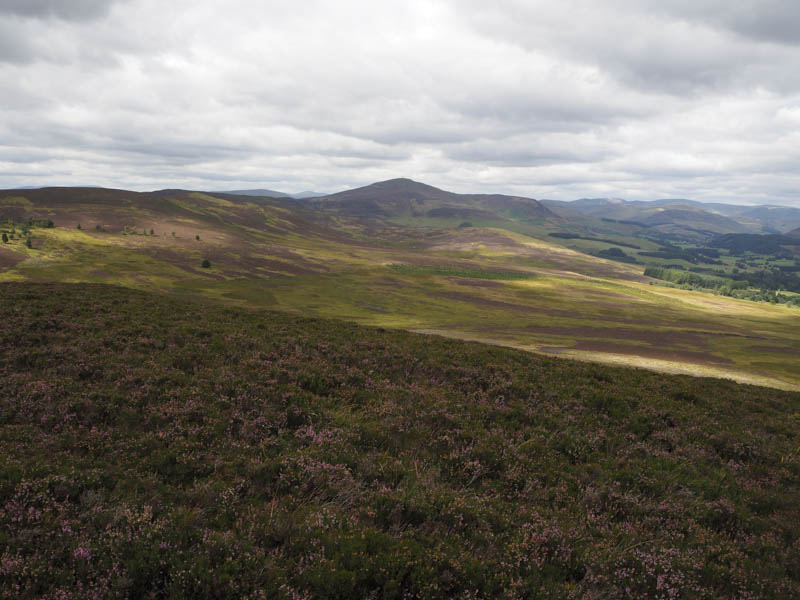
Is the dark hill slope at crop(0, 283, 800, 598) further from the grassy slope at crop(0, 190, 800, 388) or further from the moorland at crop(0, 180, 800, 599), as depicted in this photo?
the grassy slope at crop(0, 190, 800, 388)

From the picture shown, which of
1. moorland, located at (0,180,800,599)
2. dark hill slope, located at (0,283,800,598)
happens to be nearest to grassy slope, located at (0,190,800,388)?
moorland, located at (0,180,800,599)

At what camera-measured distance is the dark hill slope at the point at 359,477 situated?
6.42m

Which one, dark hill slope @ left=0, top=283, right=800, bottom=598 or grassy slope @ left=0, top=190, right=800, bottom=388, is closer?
dark hill slope @ left=0, top=283, right=800, bottom=598

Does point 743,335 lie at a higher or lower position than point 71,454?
lower

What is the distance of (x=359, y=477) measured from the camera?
373 inches

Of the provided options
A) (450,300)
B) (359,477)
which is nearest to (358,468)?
(359,477)

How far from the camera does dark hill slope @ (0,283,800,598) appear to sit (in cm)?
642

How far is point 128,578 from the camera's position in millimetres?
5723

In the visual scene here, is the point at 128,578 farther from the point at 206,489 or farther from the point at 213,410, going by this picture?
the point at 213,410

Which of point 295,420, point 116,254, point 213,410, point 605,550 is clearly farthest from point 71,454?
point 116,254

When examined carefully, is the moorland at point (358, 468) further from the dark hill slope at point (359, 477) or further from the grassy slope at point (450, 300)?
the grassy slope at point (450, 300)

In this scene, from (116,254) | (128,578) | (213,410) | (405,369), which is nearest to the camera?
(128,578)

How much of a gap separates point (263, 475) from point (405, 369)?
33.3ft

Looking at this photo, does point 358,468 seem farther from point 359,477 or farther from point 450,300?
point 450,300
